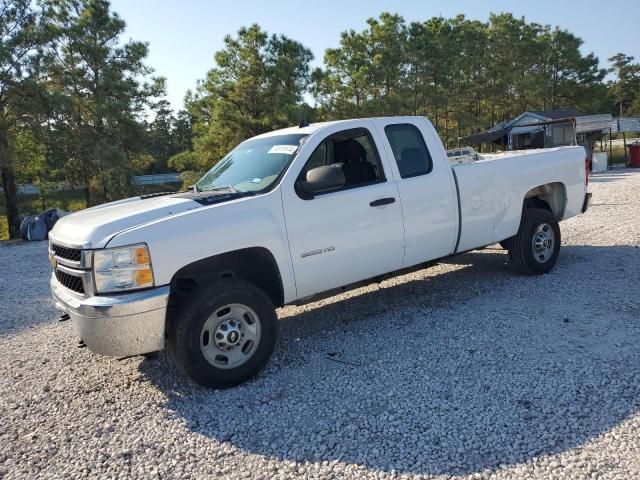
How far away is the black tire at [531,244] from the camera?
246 inches

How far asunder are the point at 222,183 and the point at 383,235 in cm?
162

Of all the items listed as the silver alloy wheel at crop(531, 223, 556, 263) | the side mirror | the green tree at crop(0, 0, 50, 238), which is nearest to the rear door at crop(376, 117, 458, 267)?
the side mirror

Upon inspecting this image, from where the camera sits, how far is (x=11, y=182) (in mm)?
19562

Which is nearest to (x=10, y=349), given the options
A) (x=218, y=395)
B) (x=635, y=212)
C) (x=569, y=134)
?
(x=218, y=395)

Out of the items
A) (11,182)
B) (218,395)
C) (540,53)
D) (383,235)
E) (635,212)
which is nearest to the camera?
(218,395)

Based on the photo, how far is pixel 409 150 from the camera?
5.29 m

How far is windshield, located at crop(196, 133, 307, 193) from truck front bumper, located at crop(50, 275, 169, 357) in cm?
133

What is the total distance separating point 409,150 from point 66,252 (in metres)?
3.36

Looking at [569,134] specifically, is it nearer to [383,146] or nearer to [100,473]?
[383,146]

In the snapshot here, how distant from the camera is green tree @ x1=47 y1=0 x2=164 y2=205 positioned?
A: 22.6m

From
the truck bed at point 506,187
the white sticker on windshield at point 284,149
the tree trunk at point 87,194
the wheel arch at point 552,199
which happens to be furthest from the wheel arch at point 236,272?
the tree trunk at point 87,194

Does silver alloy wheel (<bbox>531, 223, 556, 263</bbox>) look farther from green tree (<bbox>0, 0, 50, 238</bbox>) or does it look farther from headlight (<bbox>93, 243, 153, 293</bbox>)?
green tree (<bbox>0, 0, 50, 238</bbox>)

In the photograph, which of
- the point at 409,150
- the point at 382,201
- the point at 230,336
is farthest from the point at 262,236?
the point at 409,150

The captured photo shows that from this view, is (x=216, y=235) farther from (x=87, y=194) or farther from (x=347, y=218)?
(x=87, y=194)
